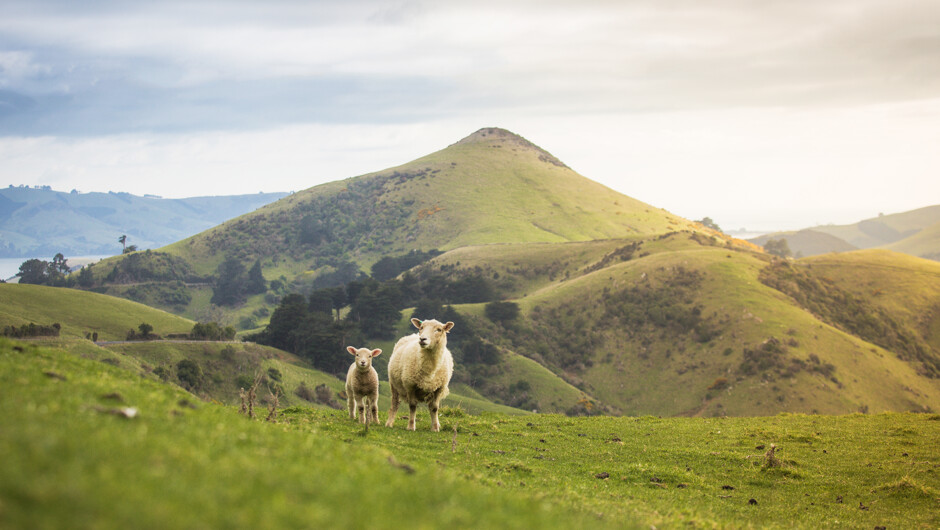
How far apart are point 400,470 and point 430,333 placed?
10.9 meters

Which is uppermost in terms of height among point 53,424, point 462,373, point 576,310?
point 53,424

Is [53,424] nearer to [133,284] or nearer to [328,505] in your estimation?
[328,505]

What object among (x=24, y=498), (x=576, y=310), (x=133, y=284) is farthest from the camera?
(x=133, y=284)

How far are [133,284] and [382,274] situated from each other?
7058 cm

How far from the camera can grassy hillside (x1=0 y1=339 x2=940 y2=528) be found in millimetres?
5301

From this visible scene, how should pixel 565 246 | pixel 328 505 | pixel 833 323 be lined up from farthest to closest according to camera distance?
pixel 565 246
pixel 833 323
pixel 328 505

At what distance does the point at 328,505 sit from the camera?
19.5 feet

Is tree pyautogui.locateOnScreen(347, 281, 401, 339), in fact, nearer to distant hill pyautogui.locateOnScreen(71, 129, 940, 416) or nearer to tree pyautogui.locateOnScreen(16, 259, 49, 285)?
distant hill pyautogui.locateOnScreen(71, 129, 940, 416)

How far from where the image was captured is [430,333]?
1970 cm

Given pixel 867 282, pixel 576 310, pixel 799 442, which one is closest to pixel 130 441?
pixel 799 442

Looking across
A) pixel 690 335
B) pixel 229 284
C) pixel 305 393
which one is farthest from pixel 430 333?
pixel 229 284

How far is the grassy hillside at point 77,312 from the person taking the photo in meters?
67.9

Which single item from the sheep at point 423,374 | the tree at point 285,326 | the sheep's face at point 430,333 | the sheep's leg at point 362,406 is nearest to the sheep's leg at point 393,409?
the sheep at point 423,374

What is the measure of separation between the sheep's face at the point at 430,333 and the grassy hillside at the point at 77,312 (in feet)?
197
